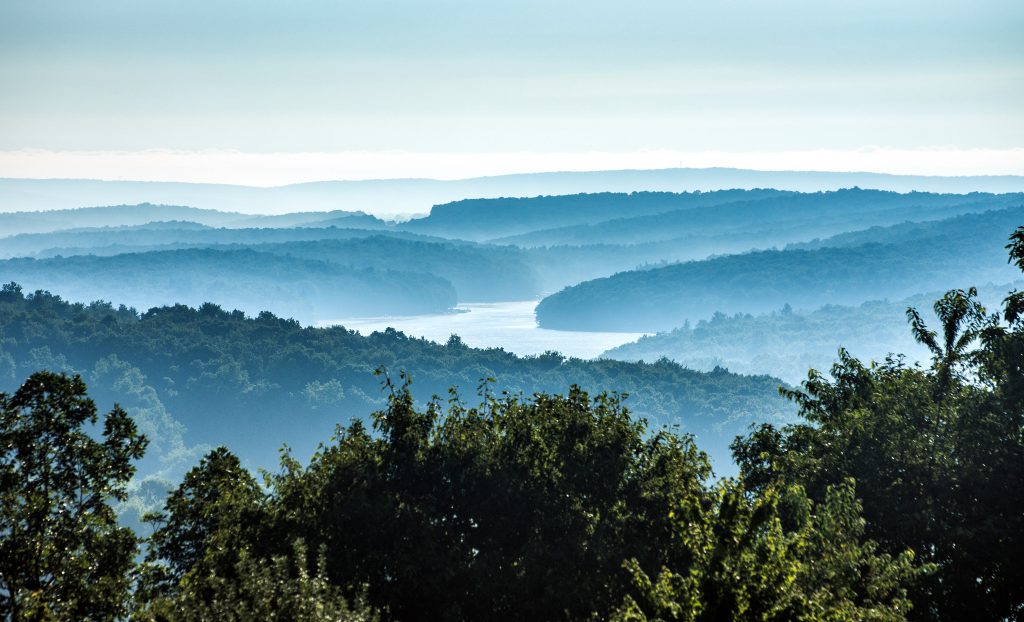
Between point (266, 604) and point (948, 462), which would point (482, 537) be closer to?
point (266, 604)

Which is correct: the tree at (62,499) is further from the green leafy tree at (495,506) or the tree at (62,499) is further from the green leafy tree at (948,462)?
the green leafy tree at (948,462)

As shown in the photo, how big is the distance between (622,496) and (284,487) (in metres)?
8.23

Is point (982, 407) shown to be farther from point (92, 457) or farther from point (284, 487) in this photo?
point (92, 457)

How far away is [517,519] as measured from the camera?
22.3 m

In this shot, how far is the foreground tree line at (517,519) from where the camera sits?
52.7 feet

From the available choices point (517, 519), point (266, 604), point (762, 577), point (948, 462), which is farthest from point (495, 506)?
point (948, 462)

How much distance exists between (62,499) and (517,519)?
10.0 meters

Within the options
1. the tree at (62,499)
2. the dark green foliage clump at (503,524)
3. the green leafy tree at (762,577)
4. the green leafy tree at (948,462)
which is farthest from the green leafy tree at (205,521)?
the green leafy tree at (948,462)

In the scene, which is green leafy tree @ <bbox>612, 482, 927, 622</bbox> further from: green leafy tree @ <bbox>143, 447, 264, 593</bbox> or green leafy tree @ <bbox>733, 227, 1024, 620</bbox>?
green leafy tree @ <bbox>143, 447, 264, 593</bbox>

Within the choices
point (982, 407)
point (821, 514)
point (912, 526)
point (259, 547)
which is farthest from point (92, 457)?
point (982, 407)

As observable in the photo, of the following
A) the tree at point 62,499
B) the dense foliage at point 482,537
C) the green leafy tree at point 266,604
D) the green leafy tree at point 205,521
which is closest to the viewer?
the green leafy tree at point 266,604

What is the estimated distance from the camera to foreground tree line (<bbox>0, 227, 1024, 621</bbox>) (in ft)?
52.7

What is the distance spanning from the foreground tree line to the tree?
0.05 m

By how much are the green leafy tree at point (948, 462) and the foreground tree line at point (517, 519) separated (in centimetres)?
6
